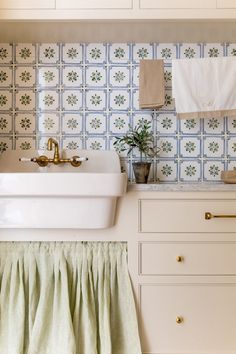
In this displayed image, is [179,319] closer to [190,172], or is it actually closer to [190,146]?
[190,172]

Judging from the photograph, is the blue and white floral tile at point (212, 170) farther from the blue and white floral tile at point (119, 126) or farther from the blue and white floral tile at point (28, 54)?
the blue and white floral tile at point (28, 54)

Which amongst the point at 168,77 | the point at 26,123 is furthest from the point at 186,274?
the point at 26,123

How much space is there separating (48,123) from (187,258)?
1.11 metres

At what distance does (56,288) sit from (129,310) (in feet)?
1.15

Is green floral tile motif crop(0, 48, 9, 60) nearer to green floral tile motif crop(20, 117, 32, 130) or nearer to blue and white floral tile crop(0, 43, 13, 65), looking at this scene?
blue and white floral tile crop(0, 43, 13, 65)

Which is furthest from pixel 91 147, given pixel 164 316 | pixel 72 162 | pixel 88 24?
pixel 164 316

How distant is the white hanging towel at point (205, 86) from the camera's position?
205 cm

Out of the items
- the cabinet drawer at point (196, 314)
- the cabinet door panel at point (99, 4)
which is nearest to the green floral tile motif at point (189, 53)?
the cabinet door panel at point (99, 4)

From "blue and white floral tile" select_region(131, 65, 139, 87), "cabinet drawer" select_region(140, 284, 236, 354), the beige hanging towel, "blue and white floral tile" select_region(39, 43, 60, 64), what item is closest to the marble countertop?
"cabinet drawer" select_region(140, 284, 236, 354)

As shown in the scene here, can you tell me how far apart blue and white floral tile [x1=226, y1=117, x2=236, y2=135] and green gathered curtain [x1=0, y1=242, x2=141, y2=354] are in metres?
0.98

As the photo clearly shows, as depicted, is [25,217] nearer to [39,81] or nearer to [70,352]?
[70,352]

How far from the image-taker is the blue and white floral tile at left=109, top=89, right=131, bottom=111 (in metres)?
2.26

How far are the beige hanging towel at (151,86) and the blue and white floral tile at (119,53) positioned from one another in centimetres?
16

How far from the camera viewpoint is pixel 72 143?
2.26m
